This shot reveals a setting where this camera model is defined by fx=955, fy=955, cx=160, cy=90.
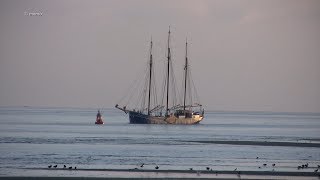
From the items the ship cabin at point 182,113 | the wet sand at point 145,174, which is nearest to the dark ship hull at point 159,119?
the ship cabin at point 182,113

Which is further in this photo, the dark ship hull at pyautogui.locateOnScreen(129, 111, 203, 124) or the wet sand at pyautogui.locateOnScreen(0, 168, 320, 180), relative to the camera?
the dark ship hull at pyautogui.locateOnScreen(129, 111, 203, 124)

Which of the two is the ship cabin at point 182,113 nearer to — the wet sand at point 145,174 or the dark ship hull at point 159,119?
the dark ship hull at point 159,119

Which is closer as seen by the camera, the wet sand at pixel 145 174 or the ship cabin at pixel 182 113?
the wet sand at pixel 145 174

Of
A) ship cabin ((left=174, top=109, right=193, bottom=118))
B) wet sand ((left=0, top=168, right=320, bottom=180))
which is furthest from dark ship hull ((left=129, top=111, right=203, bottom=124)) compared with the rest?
wet sand ((left=0, top=168, right=320, bottom=180))

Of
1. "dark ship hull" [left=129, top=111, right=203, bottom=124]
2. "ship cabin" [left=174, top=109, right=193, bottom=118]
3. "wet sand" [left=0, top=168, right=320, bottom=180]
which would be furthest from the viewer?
"ship cabin" [left=174, top=109, right=193, bottom=118]

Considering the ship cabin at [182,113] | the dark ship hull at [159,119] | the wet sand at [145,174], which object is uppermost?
the ship cabin at [182,113]

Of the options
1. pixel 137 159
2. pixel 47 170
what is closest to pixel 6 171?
pixel 47 170

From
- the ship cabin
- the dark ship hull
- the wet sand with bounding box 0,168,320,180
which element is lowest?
the wet sand with bounding box 0,168,320,180

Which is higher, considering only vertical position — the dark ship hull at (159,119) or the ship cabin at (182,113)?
the ship cabin at (182,113)

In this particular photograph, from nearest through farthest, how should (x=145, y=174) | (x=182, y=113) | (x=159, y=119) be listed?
(x=145, y=174), (x=159, y=119), (x=182, y=113)

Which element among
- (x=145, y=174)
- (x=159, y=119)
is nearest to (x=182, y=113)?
(x=159, y=119)

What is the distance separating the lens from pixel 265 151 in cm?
7162

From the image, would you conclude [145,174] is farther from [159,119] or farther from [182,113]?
[182,113]

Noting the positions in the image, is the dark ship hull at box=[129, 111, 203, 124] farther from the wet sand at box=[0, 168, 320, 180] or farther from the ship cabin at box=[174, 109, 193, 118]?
the wet sand at box=[0, 168, 320, 180]
